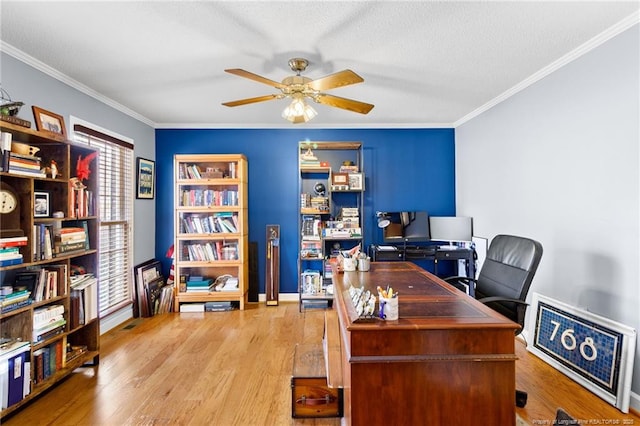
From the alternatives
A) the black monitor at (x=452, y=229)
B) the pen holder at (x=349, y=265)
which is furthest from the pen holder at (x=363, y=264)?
the black monitor at (x=452, y=229)

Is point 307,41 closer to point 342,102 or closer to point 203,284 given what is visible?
point 342,102

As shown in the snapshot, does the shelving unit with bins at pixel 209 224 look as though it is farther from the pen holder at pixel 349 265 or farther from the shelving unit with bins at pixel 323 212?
the pen holder at pixel 349 265

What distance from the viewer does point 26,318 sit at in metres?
2.03

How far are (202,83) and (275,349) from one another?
2.59 meters

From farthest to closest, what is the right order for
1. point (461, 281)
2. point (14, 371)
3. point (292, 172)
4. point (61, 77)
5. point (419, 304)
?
point (292, 172) < point (461, 281) < point (61, 77) < point (14, 371) < point (419, 304)

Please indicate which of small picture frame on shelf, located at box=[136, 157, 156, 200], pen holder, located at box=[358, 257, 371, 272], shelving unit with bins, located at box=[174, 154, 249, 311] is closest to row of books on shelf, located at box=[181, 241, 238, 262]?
shelving unit with bins, located at box=[174, 154, 249, 311]

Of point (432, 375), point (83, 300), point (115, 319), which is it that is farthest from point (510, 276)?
point (115, 319)

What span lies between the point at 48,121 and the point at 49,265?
1.13 metres

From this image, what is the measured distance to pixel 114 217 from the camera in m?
3.54

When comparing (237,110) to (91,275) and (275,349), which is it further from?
(275,349)

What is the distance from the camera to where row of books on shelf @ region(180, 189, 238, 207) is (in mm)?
4027

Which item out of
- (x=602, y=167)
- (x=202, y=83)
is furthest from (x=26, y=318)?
(x=602, y=167)

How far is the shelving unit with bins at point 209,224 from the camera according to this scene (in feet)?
13.0

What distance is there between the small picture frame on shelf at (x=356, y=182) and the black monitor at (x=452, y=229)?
114cm
